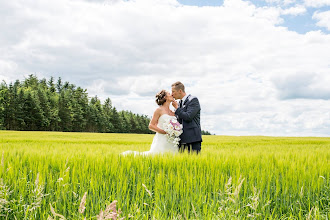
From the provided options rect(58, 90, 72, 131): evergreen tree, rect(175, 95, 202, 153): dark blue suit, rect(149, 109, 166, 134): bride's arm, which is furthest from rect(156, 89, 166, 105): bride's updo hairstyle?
rect(58, 90, 72, 131): evergreen tree

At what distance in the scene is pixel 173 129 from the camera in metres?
8.07

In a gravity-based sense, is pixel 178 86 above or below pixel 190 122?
above

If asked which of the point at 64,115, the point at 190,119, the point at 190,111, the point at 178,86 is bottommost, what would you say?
the point at 190,119

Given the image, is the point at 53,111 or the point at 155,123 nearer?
the point at 155,123

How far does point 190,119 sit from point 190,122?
0.26 meters

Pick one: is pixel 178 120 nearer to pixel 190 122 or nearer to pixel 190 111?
pixel 190 122

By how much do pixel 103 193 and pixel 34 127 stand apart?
251 feet

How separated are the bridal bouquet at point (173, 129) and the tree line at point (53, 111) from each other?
6959 centimetres

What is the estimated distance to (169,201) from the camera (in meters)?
3.78

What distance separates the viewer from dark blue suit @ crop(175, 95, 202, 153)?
26.5 ft

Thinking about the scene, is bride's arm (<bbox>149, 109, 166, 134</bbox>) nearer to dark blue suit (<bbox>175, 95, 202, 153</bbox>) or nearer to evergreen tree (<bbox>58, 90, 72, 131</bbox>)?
dark blue suit (<bbox>175, 95, 202, 153</bbox>)

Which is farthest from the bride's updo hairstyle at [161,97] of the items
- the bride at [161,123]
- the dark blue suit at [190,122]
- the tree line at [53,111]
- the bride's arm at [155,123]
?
the tree line at [53,111]

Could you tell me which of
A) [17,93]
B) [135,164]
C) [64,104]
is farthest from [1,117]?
[135,164]

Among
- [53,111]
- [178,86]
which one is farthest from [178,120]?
[53,111]
